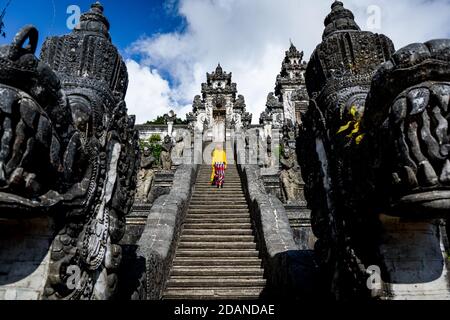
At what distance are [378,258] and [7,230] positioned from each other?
3.02 metres

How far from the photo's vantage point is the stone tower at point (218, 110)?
2919 cm

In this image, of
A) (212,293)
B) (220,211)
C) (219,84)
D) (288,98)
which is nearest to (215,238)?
(220,211)

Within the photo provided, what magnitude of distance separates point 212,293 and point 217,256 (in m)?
1.06

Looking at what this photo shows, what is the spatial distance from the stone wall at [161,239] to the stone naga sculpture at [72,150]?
116 centimetres

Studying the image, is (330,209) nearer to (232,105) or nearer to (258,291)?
(258,291)

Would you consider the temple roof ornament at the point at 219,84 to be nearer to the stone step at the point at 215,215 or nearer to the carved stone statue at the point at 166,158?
the carved stone statue at the point at 166,158

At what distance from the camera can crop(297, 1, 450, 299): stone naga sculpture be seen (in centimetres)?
225

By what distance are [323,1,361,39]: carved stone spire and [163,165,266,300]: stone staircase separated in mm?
3995

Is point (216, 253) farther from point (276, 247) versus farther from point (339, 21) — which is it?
point (339, 21)

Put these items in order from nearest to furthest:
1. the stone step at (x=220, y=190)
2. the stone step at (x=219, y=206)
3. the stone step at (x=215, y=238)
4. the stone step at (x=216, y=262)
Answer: the stone step at (x=216, y=262), the stone step at (x=215, y=238), the stone step at (x=219, y=206), the stone step at (x=220, y=190)

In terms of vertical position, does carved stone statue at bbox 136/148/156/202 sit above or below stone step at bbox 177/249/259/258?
above

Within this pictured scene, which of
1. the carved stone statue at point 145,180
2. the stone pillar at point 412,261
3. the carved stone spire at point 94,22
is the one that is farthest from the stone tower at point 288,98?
the stone pillar at point 412,261

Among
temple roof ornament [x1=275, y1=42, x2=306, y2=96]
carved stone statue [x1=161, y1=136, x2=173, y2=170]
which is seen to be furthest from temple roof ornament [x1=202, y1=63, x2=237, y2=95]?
carved stone statue [x1=161, y1=136, x2=173, y2=170]

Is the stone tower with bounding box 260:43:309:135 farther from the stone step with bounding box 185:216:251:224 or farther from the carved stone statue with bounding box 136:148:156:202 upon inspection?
the stone step with bounding box 185:216:251:224
